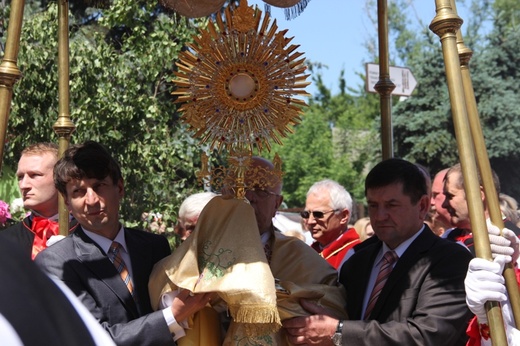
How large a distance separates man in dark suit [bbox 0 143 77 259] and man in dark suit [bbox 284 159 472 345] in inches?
63.5

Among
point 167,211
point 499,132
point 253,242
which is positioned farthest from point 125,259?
point 499,132

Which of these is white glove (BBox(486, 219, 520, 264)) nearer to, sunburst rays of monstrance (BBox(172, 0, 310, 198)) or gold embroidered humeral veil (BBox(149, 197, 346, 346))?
gold embroidered humeral veil (BBox(149, 197, 346, 346))

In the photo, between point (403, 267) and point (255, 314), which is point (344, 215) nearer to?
point (403, 267)

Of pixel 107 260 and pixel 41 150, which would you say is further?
pixel 41 150

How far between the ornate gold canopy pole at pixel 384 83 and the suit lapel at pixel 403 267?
1072 mm

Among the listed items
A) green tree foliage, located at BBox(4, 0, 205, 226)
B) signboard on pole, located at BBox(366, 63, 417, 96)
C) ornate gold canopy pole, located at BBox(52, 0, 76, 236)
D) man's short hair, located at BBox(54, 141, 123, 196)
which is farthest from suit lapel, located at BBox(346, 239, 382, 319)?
green tree foliage, located at BBox(4, 0, 205, 226)

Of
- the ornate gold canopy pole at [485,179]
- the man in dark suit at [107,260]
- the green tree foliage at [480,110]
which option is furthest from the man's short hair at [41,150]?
the green tree foliage at [480,110]

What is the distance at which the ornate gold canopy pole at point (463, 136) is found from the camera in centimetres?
261

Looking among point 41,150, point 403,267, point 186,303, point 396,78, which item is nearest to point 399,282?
point 403,267

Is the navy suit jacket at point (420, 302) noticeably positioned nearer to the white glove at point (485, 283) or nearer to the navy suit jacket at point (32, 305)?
the white glove at point (485, 283)

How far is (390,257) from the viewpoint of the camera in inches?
131

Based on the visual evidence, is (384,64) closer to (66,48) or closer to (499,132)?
(66,48)

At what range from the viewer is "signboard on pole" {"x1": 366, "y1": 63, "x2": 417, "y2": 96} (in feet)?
20.6

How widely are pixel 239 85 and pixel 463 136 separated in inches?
39.4
